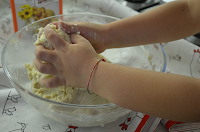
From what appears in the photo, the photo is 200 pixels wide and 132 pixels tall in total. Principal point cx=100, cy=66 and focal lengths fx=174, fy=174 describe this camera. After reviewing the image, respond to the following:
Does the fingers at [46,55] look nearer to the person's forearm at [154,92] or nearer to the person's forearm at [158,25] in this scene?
the person's forearm at [154,92]

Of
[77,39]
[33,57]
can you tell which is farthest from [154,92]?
[33,57]

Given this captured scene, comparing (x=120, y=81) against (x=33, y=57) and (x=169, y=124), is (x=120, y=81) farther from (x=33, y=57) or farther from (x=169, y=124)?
(x=33, y=57)

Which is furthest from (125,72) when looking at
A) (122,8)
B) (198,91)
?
(122,8)

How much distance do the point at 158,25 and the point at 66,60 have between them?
1.42 feet

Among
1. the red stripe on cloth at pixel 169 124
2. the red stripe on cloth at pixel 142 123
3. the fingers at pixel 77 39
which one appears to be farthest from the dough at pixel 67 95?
the red stripe on cloth at pixel 169 124

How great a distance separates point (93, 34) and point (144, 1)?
0.87 m

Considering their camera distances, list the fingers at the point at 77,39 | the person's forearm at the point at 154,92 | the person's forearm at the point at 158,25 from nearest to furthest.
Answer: the person's forearm at the point at 154,92, the fingers at the point at 77,39, the person's forearm at the point at 158,25

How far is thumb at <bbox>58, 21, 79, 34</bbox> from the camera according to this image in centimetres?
66

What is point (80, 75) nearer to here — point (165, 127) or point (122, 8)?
point (165, 127)

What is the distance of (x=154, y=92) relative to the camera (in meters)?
0.49

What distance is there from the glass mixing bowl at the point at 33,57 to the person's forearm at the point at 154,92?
53 mm

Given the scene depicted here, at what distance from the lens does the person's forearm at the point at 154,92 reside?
484mm

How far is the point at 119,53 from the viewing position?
97 centimetres

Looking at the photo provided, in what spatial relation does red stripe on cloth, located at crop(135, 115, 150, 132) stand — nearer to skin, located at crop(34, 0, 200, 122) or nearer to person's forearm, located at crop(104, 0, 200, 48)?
skin, located at crop(34, 0, 200, 122)
